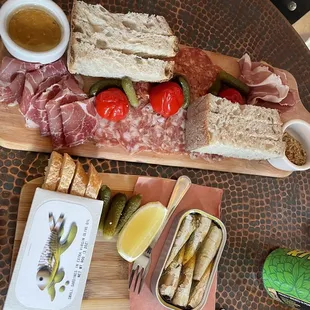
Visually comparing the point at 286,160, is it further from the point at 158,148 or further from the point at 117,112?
the point at 117,112

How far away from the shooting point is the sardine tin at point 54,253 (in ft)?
4.57

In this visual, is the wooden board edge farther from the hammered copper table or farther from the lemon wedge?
the lemon wedge

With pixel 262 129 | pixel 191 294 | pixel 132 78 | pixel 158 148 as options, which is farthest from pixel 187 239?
pixel 132 78

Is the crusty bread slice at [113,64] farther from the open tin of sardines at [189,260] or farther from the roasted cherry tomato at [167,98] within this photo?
the open tin of sardines at [189,260]

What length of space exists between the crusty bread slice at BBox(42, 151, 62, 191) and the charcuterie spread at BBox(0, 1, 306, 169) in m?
0.11

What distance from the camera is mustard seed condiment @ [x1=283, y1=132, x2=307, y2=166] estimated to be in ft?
6.13

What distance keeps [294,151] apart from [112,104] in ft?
2.65

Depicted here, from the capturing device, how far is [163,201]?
169 cm

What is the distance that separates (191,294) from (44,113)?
82cm

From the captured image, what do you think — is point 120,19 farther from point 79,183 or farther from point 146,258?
point 146,258

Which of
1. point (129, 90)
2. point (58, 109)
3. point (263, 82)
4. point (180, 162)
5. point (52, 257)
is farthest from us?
point (263, 82)

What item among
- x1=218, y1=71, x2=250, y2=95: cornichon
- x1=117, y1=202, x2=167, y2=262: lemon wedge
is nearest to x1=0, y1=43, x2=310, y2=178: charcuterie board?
x1=218, y1=71, x2=250, y2=95: cornichon

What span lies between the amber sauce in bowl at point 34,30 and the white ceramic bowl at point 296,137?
0.97 metres

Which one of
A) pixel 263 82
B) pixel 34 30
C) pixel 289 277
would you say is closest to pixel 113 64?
pixel 34 30
